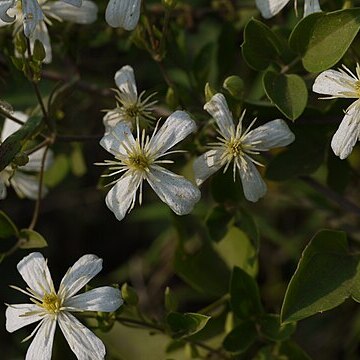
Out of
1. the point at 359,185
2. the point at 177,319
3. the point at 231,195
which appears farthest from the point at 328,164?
the point at 177,319

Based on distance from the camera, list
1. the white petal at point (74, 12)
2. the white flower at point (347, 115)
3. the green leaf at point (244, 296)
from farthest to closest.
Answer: the white petal at point (74, 12) → the green leaf at point (244, 296) → the white flower at point (347, 115)

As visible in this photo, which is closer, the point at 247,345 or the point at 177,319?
the point at 177,319

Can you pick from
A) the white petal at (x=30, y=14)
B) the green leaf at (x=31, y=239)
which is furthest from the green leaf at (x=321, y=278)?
the white petal at (x=30, y=14)

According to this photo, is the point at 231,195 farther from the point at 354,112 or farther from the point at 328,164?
the point at 354,112

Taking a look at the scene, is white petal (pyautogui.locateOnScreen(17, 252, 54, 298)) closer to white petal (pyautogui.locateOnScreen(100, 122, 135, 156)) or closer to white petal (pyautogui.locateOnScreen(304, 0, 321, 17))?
white petal (pyautogui.locateOnScreen(100, 122, 135, 156))

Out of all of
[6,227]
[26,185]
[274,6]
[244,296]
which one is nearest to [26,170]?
[26,185]

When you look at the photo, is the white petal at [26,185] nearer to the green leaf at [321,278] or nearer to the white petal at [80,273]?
the white petal at [80,273]

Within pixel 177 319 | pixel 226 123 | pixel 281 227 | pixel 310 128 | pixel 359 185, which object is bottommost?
pixel 281 227
